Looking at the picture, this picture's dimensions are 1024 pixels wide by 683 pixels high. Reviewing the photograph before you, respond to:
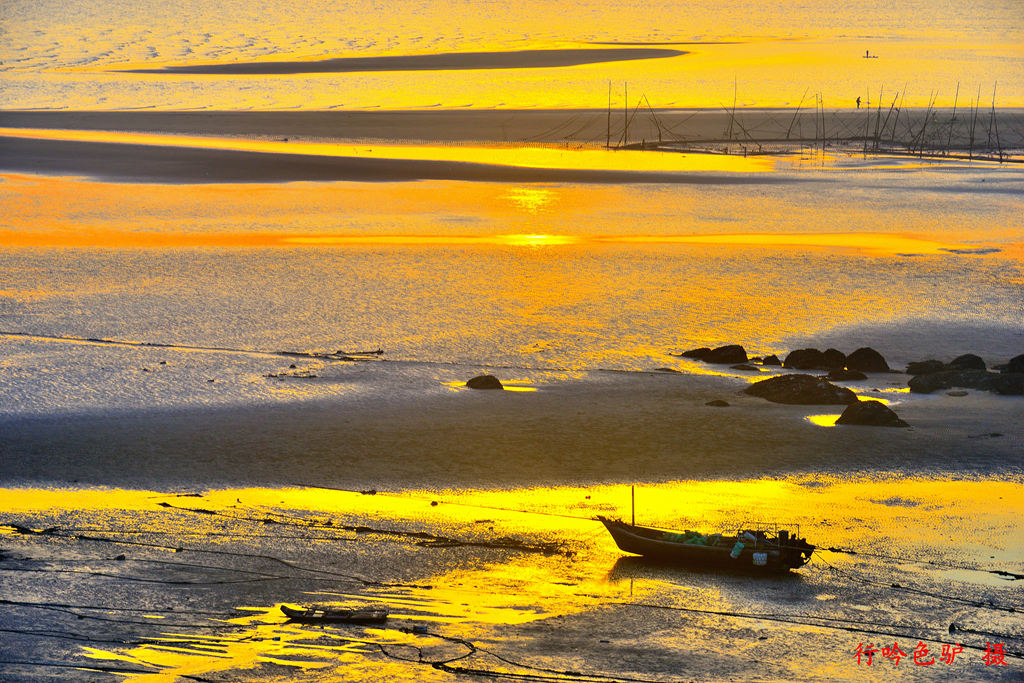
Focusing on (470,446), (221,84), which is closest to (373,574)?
(470,446)

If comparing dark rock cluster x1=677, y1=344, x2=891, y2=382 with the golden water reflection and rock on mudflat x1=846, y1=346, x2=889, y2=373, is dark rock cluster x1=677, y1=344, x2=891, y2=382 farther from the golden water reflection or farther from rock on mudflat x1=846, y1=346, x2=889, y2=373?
the golden water reflection

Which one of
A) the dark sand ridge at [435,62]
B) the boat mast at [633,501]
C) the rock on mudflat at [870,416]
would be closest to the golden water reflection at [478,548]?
the boat mast at [633,501]

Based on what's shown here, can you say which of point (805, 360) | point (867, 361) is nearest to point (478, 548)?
point (805, 360)

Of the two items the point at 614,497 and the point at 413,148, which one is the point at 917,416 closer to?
the point at 614,497

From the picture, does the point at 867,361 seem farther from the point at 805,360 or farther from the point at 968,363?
the point at 968,363

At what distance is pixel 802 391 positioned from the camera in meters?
22.2

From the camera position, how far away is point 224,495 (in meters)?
17.3

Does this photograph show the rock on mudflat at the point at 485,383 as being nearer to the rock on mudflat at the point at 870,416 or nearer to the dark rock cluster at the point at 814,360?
the dark rock cluster at the point at 814,360

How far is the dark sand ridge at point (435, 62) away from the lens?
114875 mm

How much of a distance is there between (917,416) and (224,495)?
10.8 metres

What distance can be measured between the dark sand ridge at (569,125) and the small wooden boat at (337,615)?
61685mm

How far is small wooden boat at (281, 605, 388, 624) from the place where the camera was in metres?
13.2

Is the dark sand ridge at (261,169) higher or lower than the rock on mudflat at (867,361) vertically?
higher

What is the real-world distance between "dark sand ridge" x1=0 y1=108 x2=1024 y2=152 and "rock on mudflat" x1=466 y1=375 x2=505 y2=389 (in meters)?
51.8
